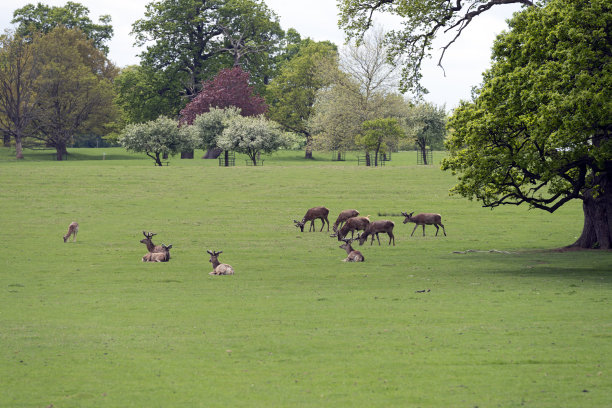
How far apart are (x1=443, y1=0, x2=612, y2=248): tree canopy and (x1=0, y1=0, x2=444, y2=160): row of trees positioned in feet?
220

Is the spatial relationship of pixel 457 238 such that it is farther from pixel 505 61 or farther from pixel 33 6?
pixel 33 6

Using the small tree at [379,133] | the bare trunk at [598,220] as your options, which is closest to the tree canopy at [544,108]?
the bare trunk at [598,220]

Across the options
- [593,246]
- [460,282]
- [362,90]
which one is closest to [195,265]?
[460,282]

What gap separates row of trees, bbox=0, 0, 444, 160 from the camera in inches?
3821

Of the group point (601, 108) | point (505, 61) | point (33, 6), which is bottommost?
point (601, 108)

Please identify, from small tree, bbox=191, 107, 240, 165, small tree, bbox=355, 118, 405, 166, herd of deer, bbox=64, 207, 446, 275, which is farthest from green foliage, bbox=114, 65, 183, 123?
herd of deer, bbox=64, 207, 446, 275

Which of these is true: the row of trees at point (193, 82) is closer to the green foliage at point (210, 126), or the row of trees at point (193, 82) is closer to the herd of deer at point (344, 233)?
the green foliage at point (210, 126)

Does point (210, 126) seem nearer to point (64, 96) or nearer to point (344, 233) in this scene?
point (64, 96)

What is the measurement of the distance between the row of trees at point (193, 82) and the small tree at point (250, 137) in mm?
13718

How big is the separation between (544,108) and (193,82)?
289ft

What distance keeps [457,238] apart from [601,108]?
52.5ft

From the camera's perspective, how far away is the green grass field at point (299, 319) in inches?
425

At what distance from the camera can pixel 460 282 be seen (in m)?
22.9

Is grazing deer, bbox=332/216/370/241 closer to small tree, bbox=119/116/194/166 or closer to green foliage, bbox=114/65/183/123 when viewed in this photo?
small tree, bbox=119/116/194/166
